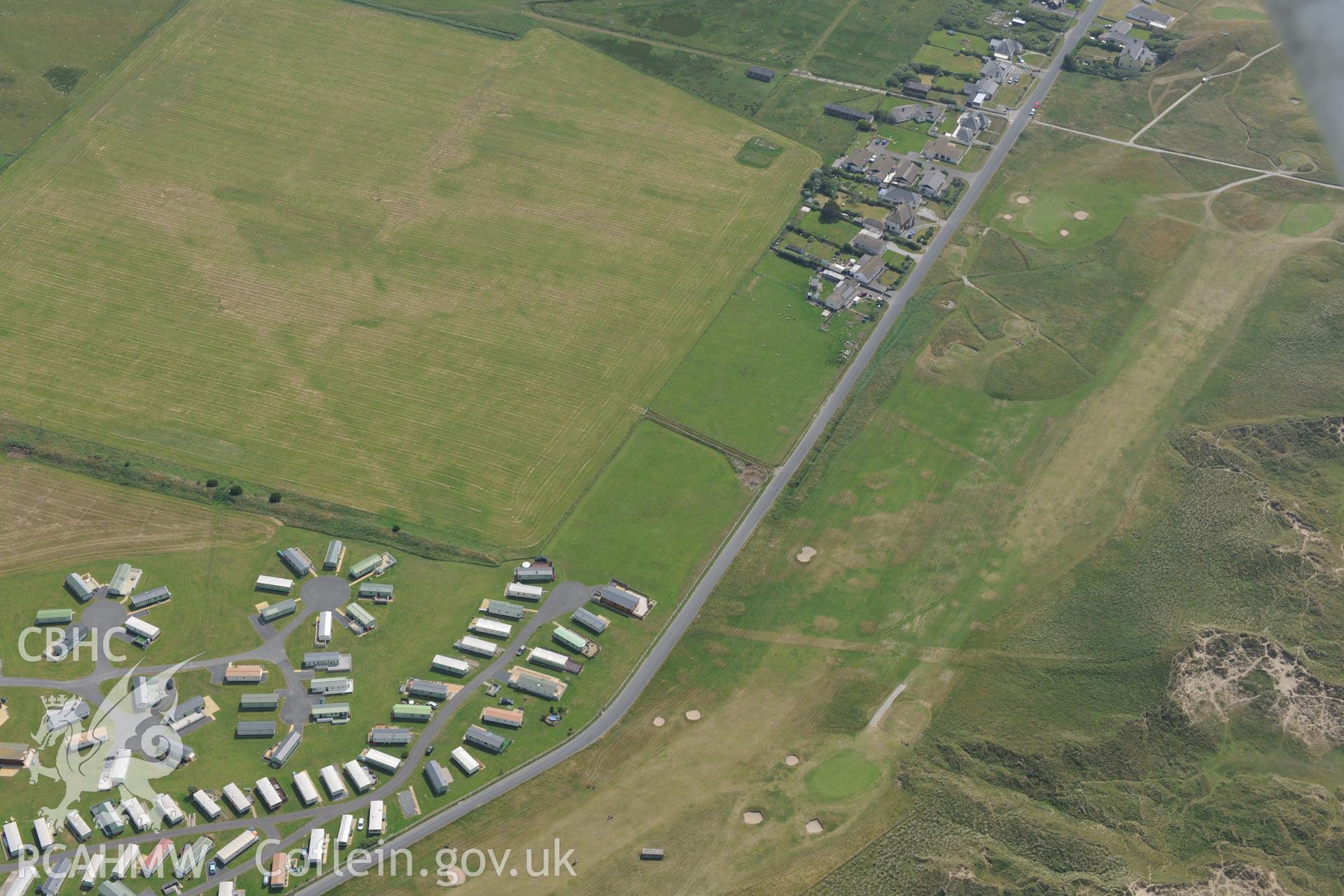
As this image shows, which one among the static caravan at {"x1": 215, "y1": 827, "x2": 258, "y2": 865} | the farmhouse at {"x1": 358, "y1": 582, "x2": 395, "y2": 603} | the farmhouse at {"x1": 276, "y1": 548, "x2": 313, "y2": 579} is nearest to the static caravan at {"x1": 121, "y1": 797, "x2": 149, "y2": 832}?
the static caravan at {"x1": 215, "y1": 827, "x2": 258, "y2": 865}

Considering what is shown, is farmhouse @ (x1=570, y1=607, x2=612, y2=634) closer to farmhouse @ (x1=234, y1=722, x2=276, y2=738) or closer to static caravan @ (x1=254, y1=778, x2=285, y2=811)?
farmhouse @ (x1=234, y1=722, x2=276, y2=738)

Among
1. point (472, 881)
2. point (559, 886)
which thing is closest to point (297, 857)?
point (472, 881)

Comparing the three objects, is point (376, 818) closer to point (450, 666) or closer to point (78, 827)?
point (450, 666)

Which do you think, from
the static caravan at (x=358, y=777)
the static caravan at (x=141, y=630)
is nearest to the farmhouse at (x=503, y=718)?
the static caravan at (x=358, y=777)

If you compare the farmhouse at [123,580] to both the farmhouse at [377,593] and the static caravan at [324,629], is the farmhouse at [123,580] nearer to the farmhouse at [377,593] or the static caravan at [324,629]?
the static caravan at [324,629]

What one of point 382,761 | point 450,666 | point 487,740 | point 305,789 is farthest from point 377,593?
point 305,789

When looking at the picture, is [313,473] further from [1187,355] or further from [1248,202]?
[1248,202]
